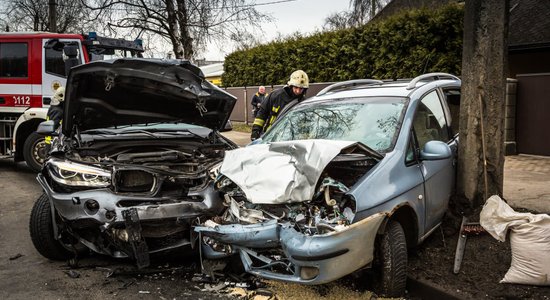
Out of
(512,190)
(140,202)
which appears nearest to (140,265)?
(140,202)

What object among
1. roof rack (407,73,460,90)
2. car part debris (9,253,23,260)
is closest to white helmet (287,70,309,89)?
roof rack (407,73,460,90)

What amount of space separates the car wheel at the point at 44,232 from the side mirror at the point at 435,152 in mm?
3343

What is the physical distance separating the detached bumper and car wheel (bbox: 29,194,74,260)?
6.85ft

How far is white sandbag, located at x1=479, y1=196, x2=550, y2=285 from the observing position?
137 inches

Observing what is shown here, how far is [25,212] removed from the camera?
6.84 meters

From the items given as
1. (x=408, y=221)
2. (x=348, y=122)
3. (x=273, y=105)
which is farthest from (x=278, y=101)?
(x=408, y=221)

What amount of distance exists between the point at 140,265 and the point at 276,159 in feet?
4.62

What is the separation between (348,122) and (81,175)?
2.43 m

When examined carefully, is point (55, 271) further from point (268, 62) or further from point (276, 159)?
point (268, 62)

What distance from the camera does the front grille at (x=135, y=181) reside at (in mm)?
4352

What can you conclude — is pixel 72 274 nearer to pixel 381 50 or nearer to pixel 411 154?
pixel 411 154

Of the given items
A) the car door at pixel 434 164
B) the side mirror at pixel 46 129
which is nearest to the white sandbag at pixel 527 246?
the car door at pixel 434 164

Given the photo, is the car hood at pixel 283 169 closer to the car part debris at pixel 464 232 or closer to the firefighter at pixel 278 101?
the car part debris at pixel 464 232

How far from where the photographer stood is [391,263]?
3.49 metres
